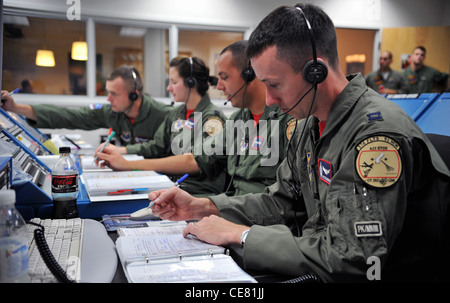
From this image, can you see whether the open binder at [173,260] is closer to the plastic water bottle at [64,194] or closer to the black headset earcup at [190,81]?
the plastic water bottle at [64,194]

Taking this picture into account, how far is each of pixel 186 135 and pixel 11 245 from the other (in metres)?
1.76

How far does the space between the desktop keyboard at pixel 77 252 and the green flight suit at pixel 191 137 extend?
29.6 inches

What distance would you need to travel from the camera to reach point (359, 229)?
0.70 metres

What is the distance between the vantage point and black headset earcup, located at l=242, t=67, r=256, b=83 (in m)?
1.68

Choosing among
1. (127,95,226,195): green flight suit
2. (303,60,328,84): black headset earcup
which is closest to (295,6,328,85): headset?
(303,60,328,84): black headset earcup

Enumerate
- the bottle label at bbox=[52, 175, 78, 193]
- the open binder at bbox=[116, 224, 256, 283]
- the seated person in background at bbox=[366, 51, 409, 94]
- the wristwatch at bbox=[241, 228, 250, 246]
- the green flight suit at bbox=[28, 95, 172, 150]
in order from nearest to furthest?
the open binder at bbox=[116, 224, 256, 283], the wristwatch at bbox=[241, 228, 250, 246], the bottle label at bbox=[52, 175, 78, 193], the green flight suit at bbox=[28, 95, 172, 150], the seated person in background at bbox=[366, 51, 409, 94]

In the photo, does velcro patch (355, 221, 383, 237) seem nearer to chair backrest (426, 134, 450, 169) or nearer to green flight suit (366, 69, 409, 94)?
chair backrest (426, 134, 450, 169)

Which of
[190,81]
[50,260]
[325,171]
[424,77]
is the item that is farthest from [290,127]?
[424,77]

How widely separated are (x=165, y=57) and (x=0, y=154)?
187 inches

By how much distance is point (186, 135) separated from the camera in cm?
231

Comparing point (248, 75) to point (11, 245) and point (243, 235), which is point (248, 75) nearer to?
point (243, 235)

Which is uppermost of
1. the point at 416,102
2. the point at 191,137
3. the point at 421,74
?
the point at 421,74
